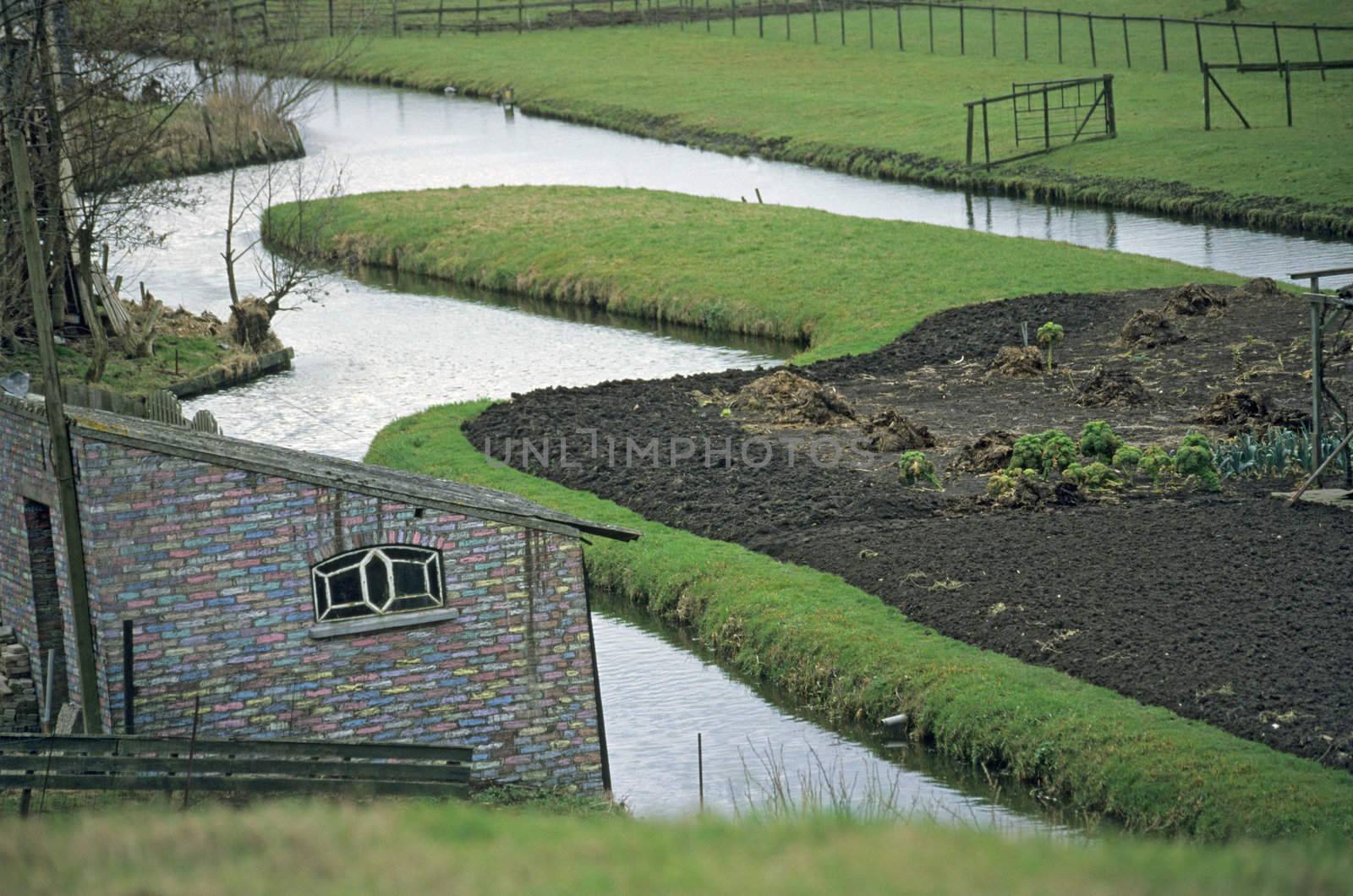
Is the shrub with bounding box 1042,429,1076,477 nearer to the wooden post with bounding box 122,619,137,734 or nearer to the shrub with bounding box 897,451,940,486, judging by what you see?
the shrub with bounding box 897,451,940,486

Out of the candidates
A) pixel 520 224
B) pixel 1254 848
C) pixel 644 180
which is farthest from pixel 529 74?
pixel 1254 848

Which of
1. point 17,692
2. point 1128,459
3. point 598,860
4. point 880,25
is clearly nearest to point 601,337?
point 1128,459

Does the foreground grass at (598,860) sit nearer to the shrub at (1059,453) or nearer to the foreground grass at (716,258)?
the shrub at (1059,453)

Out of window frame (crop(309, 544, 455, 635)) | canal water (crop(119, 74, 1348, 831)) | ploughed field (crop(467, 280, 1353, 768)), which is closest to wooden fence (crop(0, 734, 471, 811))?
window frame (crop(309, 544, 455, 635))

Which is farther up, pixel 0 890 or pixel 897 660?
pixel 0 890

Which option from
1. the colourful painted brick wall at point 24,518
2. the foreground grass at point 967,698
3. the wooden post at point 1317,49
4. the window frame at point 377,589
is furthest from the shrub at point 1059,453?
the wooden post at point 1317,49

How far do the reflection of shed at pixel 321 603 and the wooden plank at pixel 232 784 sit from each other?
2.05 metres

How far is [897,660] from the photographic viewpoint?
2194 centimetres

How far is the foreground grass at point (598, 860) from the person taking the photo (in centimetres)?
1015

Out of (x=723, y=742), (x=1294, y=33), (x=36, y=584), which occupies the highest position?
(x=1294, y=33)

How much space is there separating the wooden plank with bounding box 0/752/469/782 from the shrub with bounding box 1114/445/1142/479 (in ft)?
48.3

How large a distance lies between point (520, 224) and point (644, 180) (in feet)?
42.6

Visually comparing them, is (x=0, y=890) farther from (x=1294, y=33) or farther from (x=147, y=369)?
(x=1294, y=33)

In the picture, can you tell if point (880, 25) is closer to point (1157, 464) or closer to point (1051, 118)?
point (1051, 118)
